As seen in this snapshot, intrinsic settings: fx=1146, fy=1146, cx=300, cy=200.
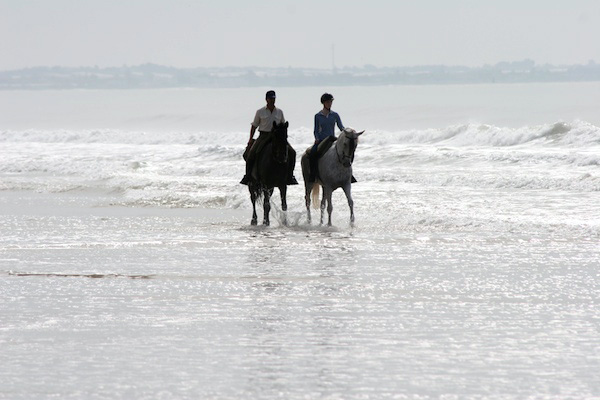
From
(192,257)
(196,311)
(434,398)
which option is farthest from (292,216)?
(434,398)

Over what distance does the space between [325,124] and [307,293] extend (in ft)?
21.7

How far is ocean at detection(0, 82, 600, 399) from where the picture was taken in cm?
756

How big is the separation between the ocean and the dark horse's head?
1.09 m

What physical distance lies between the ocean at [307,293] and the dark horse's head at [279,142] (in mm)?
1088

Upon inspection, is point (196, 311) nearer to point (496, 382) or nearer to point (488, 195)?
point (496, 382)

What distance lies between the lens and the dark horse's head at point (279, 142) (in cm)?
1641

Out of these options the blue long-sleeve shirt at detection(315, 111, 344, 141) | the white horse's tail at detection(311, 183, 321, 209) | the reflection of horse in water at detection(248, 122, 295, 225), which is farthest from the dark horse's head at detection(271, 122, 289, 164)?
the white horse's tail at detection(311, 183, 321, 209)

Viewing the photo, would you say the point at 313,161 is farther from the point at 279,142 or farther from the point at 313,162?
the point at 279,142

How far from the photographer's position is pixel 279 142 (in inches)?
649

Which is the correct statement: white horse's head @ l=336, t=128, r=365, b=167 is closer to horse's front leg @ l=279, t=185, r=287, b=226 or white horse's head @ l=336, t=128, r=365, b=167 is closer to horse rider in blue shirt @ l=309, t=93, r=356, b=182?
horse rider in blue shirt @ l=309, t=93, r=356, b=182

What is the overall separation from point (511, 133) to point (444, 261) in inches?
1054

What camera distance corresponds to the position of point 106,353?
8.27 m

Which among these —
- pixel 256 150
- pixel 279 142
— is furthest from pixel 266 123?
pixel 256 150

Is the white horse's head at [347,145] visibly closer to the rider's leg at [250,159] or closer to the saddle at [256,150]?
the saddle at [256,150]
